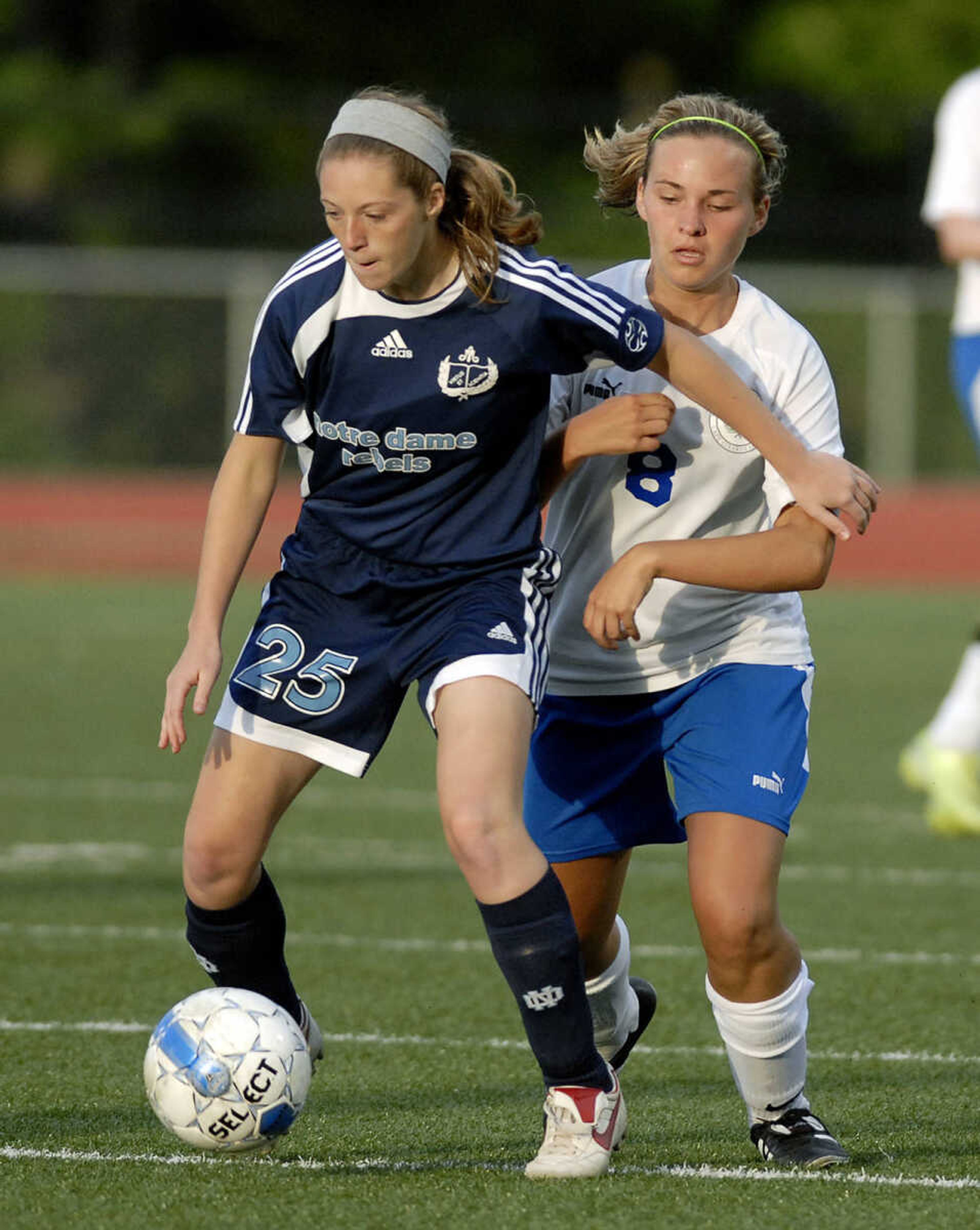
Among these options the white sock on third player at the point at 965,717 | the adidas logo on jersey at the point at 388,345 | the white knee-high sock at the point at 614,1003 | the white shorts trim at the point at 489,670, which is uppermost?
the adidas logo on jersey at the point at 388,345

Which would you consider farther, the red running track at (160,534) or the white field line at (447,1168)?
the red running track at (160,534)

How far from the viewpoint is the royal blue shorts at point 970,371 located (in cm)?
772

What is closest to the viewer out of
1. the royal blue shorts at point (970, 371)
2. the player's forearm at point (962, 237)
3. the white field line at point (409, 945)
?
the white field line at point (409, 945)

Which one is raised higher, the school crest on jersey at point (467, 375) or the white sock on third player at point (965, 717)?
the school crest on jersey at point (467, 375)

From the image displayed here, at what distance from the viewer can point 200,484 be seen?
22.9 metres

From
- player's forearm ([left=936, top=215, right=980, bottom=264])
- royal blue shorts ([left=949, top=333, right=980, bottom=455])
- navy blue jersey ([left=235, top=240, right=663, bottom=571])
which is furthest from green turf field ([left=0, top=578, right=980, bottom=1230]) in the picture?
player's forearm ([left=936, top=215, right=980, bottom=264])

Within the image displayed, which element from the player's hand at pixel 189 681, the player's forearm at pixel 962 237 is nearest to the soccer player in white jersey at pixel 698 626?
the player's hand at pixel 189 681

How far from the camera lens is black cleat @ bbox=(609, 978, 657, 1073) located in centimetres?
473

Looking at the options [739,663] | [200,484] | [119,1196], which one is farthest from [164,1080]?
[200,484]

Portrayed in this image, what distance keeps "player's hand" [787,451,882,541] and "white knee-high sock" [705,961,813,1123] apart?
844 mm

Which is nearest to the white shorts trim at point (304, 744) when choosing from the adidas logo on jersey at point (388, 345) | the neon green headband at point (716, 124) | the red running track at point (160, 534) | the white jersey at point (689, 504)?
the white jersey at point (689, 504)

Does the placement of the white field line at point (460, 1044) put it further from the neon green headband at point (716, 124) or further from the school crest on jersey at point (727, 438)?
the neon green headband at point (716, 124)

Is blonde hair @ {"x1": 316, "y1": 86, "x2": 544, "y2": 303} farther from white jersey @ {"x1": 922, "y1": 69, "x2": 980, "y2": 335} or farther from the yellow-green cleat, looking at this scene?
the yellow-green cleat

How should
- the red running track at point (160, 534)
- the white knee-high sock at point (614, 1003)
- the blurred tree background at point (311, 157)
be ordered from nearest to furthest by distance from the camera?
the white knee-high sock at point (614, 1003) → the red running track at point (160, 534) → the blurred tree background at point (311, 157)
